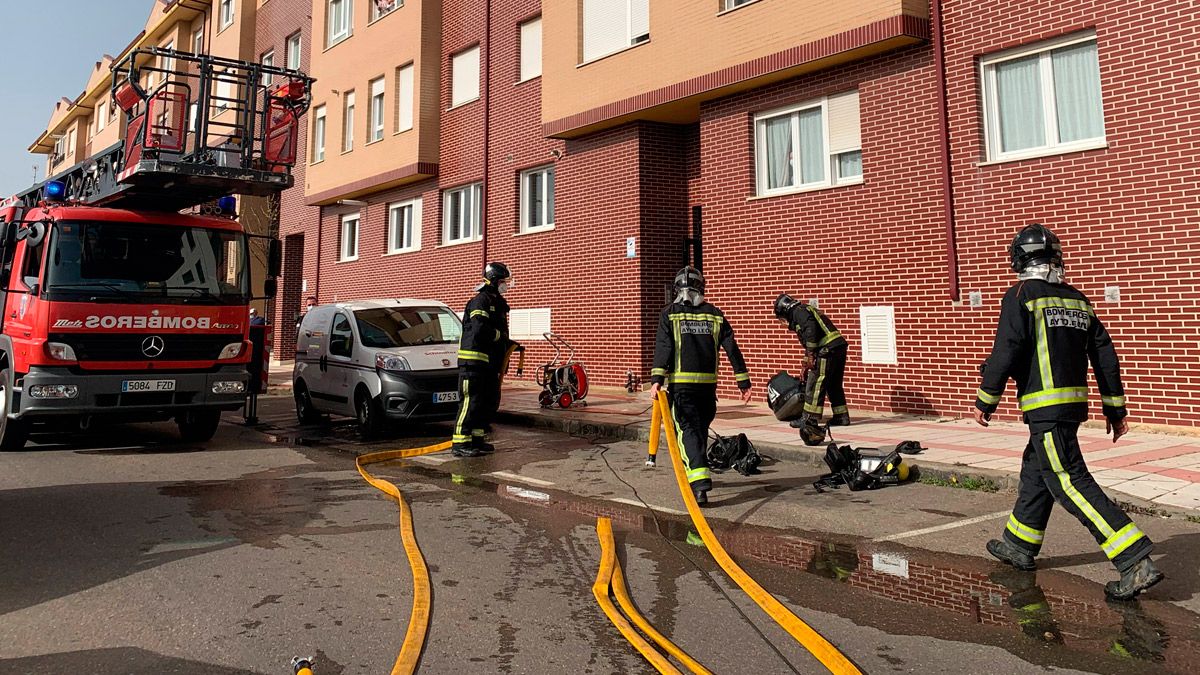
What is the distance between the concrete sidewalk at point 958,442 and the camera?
6051mm

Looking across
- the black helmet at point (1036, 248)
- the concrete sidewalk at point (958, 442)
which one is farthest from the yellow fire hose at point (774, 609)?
the concrete sidewalk at point (958, 442)

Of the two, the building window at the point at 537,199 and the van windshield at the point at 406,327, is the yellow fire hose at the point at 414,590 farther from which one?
Answer: the building window at the point at 537,199

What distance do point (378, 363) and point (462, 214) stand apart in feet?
31.3

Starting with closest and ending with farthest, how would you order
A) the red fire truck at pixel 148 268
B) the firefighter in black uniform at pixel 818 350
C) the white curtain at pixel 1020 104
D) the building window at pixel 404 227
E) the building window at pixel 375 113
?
1. the red fire truck at pixel 148 268
2. the firefighter in black uniform at pixel 818 350
3. the white curtain at pixel 1020 104
4. the building window at pixel 404 227
5. the building window at pixel 375 113

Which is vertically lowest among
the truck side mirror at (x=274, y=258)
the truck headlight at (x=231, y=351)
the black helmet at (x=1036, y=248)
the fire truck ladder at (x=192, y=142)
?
the truck headlight at (x=231, y=351)

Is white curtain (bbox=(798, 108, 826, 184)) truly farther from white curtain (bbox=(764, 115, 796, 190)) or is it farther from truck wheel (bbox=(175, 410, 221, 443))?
truck wheel (bbox=(175, 410, 221, 443))

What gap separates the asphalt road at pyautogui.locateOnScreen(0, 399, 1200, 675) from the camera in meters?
3.17

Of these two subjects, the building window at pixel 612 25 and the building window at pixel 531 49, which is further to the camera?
the building window at pixel 531 49

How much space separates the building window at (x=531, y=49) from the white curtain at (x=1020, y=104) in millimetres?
9768

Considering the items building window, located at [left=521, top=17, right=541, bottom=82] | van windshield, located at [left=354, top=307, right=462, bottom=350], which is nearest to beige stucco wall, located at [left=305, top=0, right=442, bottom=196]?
building window, located at [left=521, top=17, right=541, bottom=82]

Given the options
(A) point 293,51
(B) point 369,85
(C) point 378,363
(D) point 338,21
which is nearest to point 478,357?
(C) point 378,363

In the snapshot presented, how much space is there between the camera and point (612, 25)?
14.3 meters

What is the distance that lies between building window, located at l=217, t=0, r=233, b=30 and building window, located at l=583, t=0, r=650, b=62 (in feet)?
65.4

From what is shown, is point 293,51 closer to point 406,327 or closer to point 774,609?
point 406,327
